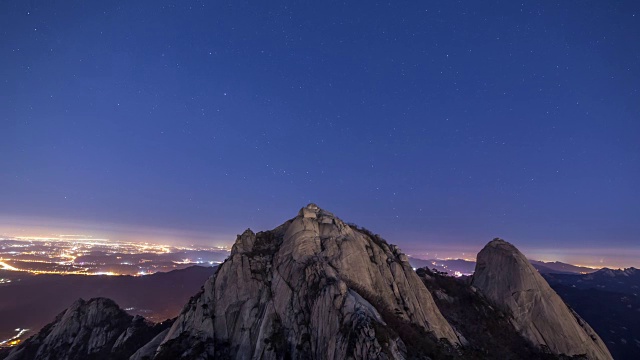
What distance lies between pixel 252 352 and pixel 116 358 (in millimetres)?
43957

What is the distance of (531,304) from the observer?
58.8 meters

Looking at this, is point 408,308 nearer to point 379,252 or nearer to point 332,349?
point 379,252

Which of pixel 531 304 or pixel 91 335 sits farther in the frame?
pixel 91 335

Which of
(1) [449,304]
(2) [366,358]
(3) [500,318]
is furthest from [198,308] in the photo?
(3) [500,318]

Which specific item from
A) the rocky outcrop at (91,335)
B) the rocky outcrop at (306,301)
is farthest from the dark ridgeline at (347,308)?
the rocky outcrop at (91,335)

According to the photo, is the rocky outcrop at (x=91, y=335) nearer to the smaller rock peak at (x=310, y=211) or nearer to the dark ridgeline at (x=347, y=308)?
the dark ridgeline at (x=347, y=308)

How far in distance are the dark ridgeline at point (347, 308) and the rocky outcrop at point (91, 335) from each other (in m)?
1.73

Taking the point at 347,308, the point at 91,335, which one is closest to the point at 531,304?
the point at 347,308

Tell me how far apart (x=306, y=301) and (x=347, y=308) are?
7083mm

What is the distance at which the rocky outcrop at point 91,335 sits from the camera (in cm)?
7176

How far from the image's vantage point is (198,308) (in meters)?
49.4

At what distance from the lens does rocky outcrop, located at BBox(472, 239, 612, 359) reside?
177ft

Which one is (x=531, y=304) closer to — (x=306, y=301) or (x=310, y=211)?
(x=310, y=211)

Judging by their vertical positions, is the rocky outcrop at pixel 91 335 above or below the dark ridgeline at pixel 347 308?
below
